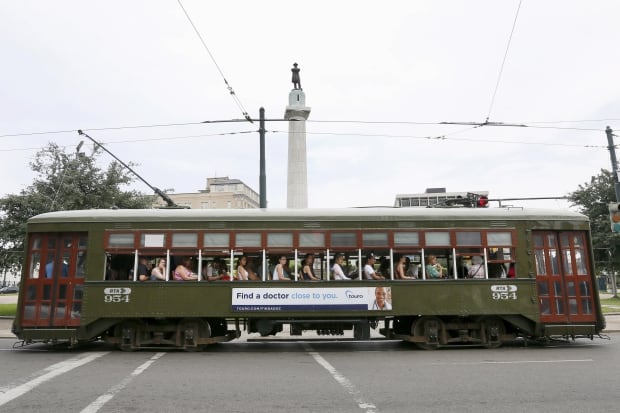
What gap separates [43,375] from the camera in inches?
310

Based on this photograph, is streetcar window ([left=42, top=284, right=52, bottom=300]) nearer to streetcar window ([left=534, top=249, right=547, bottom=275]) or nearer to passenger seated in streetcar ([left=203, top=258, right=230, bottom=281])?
passenger seated in streetcar ([left=203, top=258, right=230, bottom=281])

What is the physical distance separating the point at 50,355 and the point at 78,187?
10110 millimetres

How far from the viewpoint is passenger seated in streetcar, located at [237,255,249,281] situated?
1062cm

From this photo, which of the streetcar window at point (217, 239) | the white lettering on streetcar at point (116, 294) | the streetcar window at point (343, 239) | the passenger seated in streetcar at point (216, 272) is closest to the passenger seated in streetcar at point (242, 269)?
the passenger seated in streetcar at point (216, 272)

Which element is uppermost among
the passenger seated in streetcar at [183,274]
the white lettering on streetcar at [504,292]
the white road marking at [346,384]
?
the passenger seated in streetcar at [183,274]

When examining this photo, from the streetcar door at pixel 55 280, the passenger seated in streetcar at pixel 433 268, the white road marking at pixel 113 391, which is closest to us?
the white road marking at pixel 113 391

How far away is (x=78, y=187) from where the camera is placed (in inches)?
734

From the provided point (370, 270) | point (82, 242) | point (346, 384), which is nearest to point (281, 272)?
point (370, 270)

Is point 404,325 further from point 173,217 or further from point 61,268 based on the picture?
point 61,268

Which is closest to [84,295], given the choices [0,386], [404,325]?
[0,386]

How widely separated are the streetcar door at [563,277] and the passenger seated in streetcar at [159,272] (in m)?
8.30

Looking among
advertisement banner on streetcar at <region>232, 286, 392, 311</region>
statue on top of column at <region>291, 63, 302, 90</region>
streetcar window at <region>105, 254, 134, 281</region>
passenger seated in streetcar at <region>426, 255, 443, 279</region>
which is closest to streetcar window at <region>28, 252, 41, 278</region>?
streetcar window at <region>105, 254, 134, 281</region>

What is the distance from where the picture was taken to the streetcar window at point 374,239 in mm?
10703

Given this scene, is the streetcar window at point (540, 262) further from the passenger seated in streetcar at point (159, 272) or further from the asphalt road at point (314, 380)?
the passenger seated in streetcar at point (159, 272)
